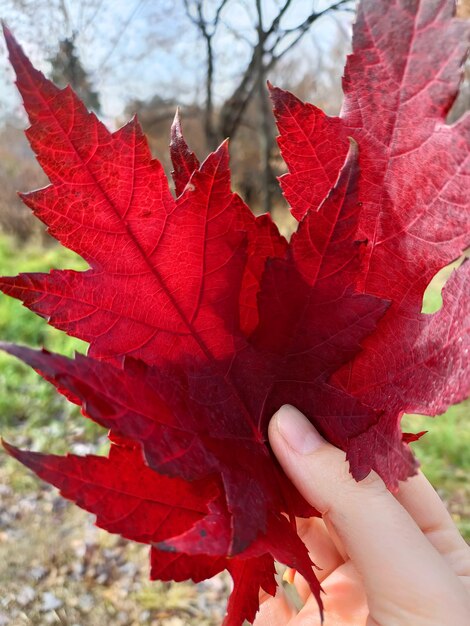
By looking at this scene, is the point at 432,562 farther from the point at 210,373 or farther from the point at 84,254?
the point at 84,254

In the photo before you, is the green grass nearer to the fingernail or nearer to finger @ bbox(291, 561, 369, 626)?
finger @ bbox(291, 561, 369, 626)

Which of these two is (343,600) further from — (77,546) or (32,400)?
(32,400)

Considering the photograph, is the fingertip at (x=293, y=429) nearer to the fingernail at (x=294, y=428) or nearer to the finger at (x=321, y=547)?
the fingernail at (x=294, y=428)

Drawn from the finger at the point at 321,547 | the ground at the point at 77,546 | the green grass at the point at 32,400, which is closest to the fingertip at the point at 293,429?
the finger at the point at 321,547

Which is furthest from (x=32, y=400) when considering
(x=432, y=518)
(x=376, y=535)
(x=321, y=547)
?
(x=376, y=535)

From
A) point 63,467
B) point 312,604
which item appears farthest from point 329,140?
point 312,604

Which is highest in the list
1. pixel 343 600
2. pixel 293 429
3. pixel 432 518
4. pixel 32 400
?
pixel 32 400

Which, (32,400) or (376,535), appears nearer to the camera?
(376,535)
